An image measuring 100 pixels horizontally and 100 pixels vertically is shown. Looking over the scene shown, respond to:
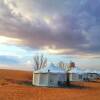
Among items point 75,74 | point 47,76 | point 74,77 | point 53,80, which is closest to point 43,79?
point 47,76

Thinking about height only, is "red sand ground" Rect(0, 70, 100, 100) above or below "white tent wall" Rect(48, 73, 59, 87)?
below

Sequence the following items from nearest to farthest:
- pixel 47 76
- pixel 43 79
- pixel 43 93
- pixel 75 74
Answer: pixel 43 93 → pixel 47 76 → pixel 43 79 → pixel 75 74

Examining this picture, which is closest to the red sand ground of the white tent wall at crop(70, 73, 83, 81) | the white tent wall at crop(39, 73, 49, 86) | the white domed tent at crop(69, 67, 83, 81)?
the white tent wall at crop(39, 73, 49, 86)

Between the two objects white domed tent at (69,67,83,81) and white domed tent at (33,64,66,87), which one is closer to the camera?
white domed tent at (33,64,66,87)

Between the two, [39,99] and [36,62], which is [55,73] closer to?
[39,99]

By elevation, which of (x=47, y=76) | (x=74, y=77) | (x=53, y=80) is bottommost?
(x=53, y=80)

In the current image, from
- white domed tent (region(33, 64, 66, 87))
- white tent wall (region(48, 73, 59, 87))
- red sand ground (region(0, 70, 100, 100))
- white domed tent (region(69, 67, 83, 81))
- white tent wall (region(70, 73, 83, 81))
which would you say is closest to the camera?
red sand ground (region(0, 70, 100, 100))

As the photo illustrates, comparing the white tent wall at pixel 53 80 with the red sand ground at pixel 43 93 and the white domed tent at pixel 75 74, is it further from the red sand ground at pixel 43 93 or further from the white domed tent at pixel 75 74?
the white domed tent at pixel 75 74

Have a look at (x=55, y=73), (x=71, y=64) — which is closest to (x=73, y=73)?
(x=55, y=73)

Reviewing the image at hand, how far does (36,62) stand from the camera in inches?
2977

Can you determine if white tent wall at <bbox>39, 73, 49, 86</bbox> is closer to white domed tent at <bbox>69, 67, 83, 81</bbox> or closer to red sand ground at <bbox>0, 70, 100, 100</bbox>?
red sand ground at <bbox>0, 70, 100, 100</bbox>

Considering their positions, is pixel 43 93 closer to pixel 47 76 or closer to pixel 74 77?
pixel 47 76

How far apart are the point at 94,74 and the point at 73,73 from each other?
2508cm

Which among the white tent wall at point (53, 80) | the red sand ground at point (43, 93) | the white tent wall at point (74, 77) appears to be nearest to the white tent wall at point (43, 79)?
the white tent wall at point (53, 80)
